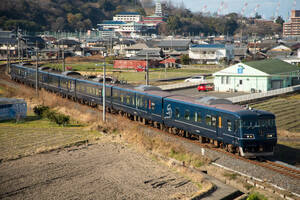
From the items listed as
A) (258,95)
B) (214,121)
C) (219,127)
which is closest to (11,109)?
(214,121)

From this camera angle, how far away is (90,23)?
18000cm

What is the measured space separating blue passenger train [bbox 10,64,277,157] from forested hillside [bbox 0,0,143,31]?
115 m

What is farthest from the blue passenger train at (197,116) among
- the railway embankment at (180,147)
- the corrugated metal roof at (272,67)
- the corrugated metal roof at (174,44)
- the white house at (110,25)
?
the white house at (110,25)

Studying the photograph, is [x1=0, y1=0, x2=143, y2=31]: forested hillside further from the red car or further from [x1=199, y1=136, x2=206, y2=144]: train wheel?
[x1=199, y1=136, x2=206, y2=144]: train wheel

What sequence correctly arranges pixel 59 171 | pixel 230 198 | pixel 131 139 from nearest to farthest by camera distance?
pixel 230 198 → pixel 59 171 → pixel 131 139

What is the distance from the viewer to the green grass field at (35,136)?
19.0 m

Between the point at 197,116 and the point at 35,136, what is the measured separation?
957 centimetres

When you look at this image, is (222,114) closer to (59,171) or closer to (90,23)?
(59,171)

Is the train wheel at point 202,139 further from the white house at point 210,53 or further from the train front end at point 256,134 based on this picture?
the white house at point 210,53

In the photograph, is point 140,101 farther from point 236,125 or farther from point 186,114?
point 236,125

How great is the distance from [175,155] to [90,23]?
169216mm

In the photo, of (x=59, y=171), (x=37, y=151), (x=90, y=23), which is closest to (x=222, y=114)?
(x=59, y=171)

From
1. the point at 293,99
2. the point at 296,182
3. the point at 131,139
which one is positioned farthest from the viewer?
the point at 293,99

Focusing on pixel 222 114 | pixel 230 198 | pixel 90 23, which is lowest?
pixel 230 198
